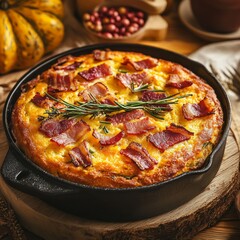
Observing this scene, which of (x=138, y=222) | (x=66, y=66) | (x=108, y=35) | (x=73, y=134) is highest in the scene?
(x=66, y=66)

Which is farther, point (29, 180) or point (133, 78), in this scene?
point (133, 78)

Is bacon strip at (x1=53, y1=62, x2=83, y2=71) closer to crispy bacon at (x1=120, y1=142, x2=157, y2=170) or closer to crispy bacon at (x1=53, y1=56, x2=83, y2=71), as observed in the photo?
crispy bacon at (x1=53, y1=56, x2=83, y2=71)

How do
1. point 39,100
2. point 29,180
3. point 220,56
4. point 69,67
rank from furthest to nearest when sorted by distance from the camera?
point 220,56 → point 69,67 → point 39,100 → point 29,180

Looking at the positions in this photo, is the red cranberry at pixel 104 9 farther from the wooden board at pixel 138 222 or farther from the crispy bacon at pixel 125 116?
the wooden board at pixel 138 222

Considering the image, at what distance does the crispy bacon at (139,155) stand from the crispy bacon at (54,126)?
36cm

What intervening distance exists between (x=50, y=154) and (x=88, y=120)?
12.5 inches

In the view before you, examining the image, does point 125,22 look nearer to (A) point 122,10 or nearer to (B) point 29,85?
(A) point 122,10

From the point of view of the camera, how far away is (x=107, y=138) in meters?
2.69

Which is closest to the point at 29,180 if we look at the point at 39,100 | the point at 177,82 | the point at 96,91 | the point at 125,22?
the point at 39,100

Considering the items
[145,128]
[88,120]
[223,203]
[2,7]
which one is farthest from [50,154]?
[2,7]

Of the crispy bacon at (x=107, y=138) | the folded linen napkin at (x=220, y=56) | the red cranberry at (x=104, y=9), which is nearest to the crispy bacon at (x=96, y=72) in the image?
the crispy bacon at (x=107, y=138)

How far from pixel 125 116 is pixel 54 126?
397mm

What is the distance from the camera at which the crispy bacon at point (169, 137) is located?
265 centimetres

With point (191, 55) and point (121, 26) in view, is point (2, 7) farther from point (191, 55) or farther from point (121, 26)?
point (191, 55)
